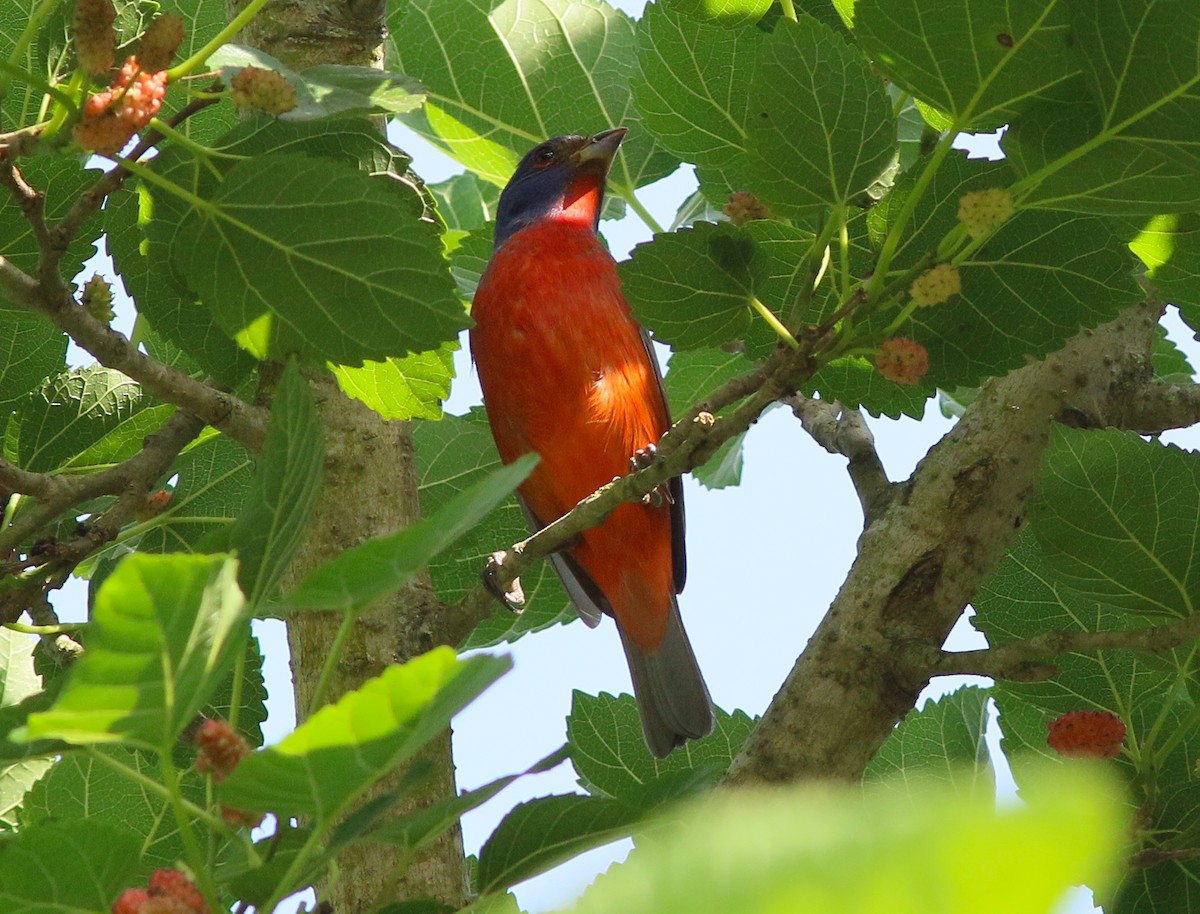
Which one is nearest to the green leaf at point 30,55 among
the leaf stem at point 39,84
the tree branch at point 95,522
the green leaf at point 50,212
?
the green leaf at point 50,212

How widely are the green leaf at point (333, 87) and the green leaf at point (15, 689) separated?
5.73ft

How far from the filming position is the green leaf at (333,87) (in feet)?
7.15

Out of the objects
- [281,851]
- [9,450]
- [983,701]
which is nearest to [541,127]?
[9,450]

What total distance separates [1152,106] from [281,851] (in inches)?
68.2

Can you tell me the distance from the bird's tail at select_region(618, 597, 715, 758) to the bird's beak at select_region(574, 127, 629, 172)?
1.80m

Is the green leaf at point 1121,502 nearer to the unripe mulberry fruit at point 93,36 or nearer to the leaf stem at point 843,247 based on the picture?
the leaf stem at point 843,247

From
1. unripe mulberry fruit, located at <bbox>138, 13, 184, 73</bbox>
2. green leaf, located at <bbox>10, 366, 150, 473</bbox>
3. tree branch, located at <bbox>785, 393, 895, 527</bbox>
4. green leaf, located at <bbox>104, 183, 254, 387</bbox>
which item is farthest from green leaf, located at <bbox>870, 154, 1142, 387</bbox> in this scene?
green leaf, located at <bbox>10, 366, 150, 473</bbox>

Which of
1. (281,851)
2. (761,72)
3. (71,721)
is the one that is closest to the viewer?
(71,721)

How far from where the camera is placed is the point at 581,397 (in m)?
4.91

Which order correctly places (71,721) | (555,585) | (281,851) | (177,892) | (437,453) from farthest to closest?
(555,585) → (437,453) → (281,851) → (177,892) → (71,721)

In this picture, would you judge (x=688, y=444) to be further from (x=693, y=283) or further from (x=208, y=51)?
(x=208, y=51)

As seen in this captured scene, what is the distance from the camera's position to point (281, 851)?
1820 millimetres

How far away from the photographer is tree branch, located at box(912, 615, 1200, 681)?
96.5 inches

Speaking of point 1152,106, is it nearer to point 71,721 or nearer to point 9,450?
point 71,721
